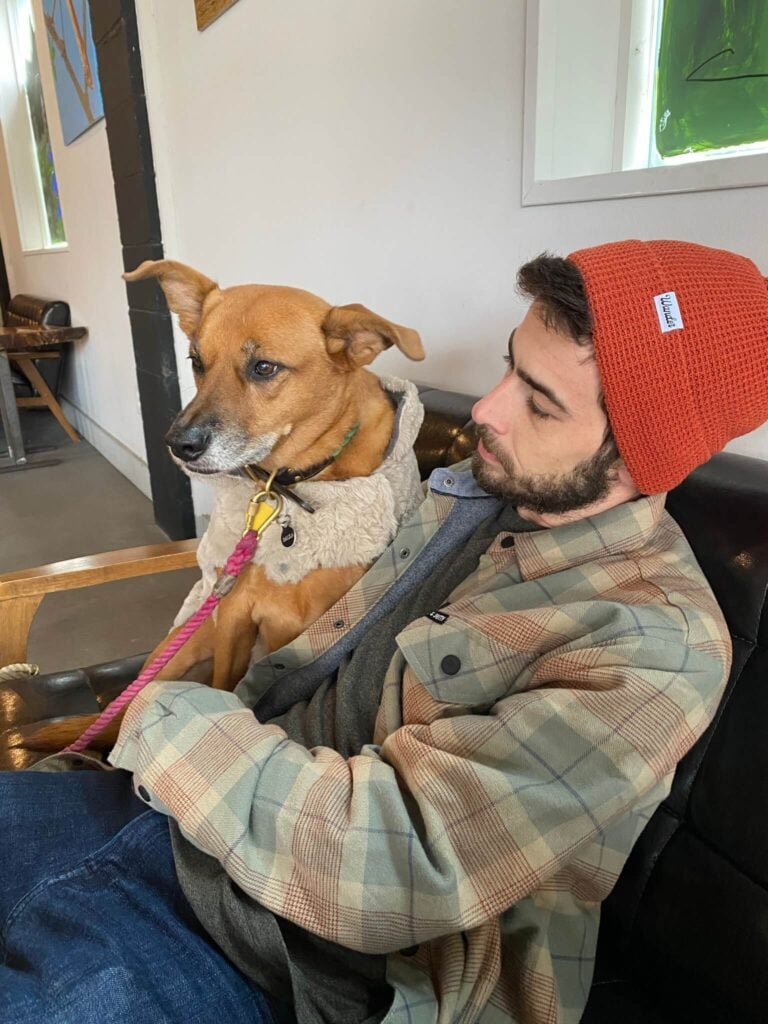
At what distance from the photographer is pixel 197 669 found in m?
1.48

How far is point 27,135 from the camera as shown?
19.6 feet

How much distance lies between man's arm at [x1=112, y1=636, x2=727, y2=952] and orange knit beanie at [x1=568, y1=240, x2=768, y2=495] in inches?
10.3

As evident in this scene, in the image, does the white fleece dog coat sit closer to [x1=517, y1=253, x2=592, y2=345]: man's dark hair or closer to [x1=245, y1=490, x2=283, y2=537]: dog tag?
[x1=245, y1=490, x2=283, y2=537]: dog tag

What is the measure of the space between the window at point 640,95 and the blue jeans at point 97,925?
4.06 feet

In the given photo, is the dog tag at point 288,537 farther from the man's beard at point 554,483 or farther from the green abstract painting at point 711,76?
the green abstract painting at point 711,76

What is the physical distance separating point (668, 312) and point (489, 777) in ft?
1.81

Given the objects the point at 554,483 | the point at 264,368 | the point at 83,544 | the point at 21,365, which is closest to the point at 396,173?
the point at 264,368

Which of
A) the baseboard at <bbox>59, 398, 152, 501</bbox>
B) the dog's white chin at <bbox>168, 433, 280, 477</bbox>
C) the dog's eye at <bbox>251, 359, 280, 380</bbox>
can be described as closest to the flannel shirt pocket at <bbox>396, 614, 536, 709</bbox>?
the dog's white chin at <bbox>168, 433, 280, 477</bbox>

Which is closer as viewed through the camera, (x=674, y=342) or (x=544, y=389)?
(x=674, y=342)

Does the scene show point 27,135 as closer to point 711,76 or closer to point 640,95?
point 640,95

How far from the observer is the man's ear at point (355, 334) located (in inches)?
50.1

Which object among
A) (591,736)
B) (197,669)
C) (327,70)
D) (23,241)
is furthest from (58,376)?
(591,736)

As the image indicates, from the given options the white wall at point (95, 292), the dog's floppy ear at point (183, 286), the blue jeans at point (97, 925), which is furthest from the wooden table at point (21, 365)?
the blue jeans at point (97, 925)

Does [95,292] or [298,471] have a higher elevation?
[95,292]
